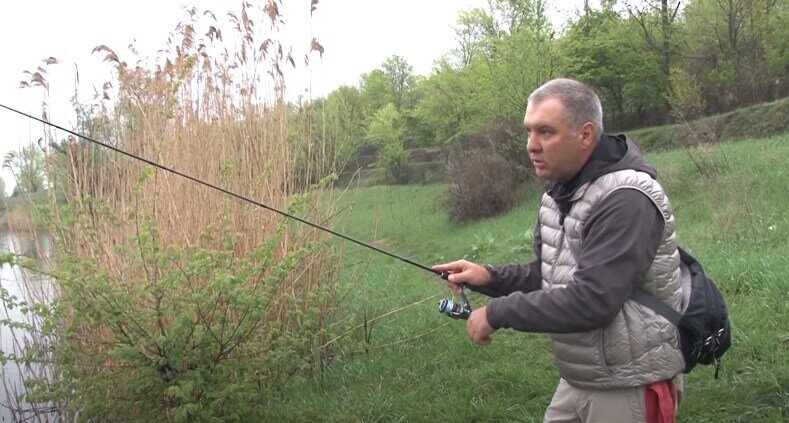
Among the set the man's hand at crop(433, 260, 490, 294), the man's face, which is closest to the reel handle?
the man's hand at crop(433, 260, 490, 294)

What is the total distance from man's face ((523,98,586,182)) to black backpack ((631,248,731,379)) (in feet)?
1.46

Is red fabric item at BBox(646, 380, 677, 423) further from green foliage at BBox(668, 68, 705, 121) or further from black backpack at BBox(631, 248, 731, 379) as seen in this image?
green foliage at BBox(668, 68, 705, 121)

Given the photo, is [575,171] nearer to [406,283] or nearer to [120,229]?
[120,229]

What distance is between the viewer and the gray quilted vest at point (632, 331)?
1.87m

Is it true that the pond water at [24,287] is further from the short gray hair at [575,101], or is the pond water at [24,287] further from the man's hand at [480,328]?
the short gray hair at [575,101]

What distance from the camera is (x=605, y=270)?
177 cm

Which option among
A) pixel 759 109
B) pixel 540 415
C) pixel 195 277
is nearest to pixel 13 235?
pixel 195 277

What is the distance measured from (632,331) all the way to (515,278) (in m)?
0.59

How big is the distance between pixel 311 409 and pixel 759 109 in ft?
65.7

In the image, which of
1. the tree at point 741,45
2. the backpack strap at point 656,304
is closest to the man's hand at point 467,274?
the backpack strap at point 656,304

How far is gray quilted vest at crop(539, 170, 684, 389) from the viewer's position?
1869 mm

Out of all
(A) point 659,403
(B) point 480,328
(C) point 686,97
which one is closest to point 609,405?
(A) point 659,403

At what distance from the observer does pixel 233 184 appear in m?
4.57

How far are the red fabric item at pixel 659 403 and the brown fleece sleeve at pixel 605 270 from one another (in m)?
0.32
